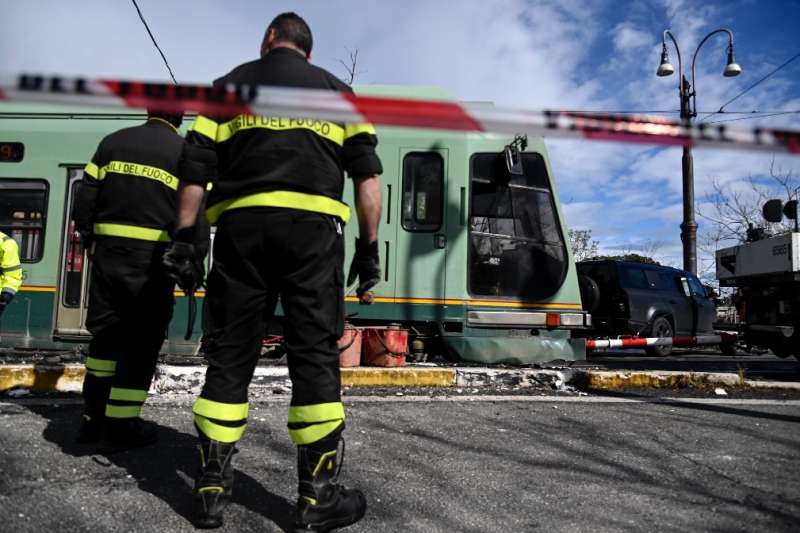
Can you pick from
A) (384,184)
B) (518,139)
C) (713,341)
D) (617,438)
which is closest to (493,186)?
(518,139)

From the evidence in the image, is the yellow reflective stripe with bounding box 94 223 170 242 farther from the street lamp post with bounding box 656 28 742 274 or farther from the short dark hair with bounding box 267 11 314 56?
the street lamp post with bounding box 656 28 742 274

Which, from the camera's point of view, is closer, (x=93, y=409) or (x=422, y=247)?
(x=93, y=409)

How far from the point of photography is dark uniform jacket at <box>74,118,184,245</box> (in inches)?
115

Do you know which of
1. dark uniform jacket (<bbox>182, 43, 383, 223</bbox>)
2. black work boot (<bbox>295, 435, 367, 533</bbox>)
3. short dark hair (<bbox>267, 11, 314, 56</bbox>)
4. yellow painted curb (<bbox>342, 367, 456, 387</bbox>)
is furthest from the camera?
yellow painted curb (<bbox>342, 367, 456, 387</bbox>)

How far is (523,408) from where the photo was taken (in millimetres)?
3967

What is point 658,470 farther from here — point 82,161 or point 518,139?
point 82,161

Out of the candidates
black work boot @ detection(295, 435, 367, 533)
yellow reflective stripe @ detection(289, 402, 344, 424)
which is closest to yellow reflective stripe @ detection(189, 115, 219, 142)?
yellow reflective stripe @ detection(289, 402, 344, 424)

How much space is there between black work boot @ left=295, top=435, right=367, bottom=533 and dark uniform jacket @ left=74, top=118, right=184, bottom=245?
1652 mm

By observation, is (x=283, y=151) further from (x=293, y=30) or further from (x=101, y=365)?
(x=101, y=365)

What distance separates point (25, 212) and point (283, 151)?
210 inches

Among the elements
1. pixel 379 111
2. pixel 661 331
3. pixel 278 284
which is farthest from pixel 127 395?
pixel 661 331

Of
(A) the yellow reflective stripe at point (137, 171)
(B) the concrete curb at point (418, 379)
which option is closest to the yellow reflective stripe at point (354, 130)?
(A) the yellow reflective stripe at point (137, 171)

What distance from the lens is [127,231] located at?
2.90 metres

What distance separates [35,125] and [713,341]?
1100 cm
